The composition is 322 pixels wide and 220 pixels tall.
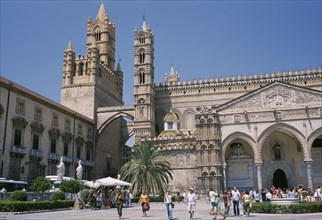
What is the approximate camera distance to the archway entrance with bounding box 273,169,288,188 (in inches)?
1565

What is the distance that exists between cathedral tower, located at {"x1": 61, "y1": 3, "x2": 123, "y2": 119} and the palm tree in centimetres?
1797

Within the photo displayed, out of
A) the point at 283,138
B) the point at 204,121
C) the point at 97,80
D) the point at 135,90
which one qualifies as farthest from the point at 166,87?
the point at 283,138

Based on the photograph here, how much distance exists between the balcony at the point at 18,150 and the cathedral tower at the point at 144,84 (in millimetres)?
16783

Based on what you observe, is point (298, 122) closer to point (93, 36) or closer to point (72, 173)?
point (72, 173)

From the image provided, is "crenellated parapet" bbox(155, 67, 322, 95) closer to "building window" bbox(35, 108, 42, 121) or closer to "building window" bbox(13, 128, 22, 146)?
"building window" bbox(35, 108, 42, 121)

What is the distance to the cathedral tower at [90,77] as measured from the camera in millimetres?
52188

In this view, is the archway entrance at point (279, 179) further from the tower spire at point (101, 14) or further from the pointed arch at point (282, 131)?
the tower spire at point (101, 14)

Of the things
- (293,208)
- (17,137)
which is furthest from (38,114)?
(293,208)

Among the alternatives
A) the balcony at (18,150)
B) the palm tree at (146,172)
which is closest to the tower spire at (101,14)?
the palm tree at (146,172)

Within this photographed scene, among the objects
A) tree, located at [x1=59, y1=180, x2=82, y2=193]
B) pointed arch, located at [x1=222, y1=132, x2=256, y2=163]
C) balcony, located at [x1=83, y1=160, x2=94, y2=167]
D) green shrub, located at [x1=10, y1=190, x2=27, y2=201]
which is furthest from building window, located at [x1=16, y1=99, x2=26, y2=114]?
pointed arch, located at [x1=222, y1=132, x2=256, y2=163]

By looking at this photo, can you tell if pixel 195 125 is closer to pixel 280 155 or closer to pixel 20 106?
pixel 280 155

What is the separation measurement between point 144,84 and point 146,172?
57.5ft

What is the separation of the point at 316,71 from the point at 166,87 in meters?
21.1

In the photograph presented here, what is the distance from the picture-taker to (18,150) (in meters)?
31.9
